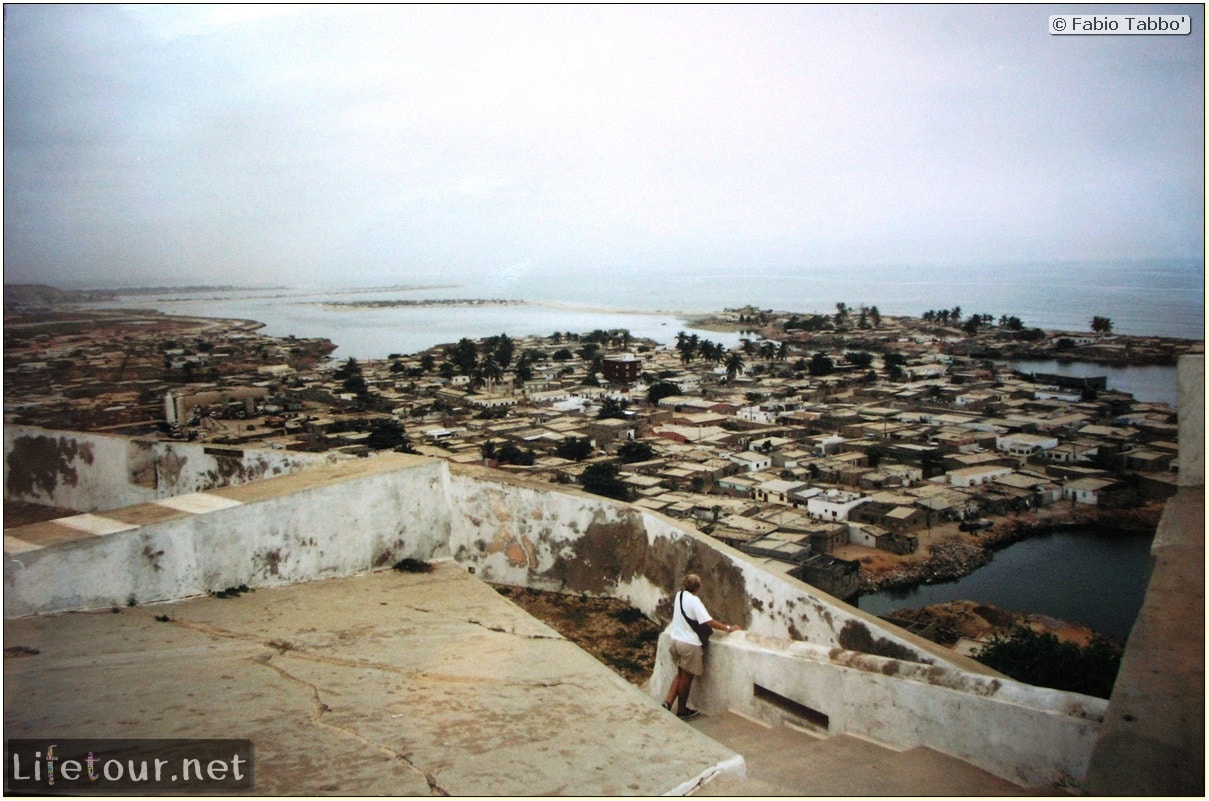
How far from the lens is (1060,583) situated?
6.25 metres

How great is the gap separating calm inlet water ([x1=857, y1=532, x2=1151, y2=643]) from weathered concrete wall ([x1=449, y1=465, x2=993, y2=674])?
389 cm

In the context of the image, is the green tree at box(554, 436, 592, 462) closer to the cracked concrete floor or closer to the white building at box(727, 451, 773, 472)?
the white building at box(727, 451, 773, 472)

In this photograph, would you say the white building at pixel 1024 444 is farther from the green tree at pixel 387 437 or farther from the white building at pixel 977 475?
the green tree at pixel 387 437

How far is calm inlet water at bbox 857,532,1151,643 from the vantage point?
5.80 m

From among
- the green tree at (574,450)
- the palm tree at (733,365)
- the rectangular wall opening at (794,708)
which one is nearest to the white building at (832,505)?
the green tree at (574,450)

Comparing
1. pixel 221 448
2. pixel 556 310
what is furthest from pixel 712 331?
pixel 221 448

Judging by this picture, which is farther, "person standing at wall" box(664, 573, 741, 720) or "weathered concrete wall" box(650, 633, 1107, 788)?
"person standing at wall" box(664, 573, 741, 720)

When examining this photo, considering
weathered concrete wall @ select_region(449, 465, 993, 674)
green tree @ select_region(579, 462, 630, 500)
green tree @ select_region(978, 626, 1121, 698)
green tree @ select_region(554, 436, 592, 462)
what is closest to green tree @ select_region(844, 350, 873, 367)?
green tree @ select_region(554, 436, 592, 462)

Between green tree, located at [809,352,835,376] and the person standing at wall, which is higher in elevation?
green tree, located at [809,352,835,376]

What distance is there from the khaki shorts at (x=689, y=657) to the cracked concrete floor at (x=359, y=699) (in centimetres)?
18

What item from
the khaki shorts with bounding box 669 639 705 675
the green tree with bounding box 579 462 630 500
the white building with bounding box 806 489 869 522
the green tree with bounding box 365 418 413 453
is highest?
the khaki shorts with bounding box 669 639 705 675

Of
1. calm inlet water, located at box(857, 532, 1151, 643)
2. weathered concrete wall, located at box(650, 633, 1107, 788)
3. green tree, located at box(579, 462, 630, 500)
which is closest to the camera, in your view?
weathered concrete wall, located at box(650, 633, 1107, 788)

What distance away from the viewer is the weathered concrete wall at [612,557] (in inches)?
81.7

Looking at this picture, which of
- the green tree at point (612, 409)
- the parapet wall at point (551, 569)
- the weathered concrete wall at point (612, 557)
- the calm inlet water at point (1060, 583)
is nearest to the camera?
the parapet wall at point (551, 569)
